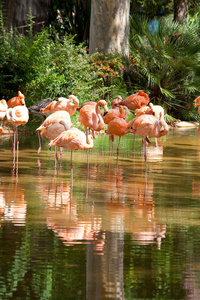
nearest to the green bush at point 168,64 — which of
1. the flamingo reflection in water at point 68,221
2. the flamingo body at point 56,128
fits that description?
the flamingo body at point 56,128

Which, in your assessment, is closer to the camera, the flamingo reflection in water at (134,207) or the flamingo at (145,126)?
the flamingo reflection in water at (134,207)

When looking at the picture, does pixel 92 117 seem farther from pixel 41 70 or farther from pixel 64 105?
pixel 41 70

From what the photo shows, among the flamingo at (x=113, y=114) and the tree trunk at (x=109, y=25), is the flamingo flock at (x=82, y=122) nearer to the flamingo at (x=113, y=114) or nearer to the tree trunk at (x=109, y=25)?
the flamingo at (x=113, y=114)

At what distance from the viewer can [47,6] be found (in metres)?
21.1

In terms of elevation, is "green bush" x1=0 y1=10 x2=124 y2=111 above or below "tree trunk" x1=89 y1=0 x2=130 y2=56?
below

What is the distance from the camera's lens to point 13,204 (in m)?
6.02

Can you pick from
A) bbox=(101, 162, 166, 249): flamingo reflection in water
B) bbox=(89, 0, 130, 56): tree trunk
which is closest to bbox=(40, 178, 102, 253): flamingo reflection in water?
bbox=(101, 162, 166, 249): flamingo reflection in water

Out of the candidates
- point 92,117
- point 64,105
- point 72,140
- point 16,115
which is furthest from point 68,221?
point 64,105

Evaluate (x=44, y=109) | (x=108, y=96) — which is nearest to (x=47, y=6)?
(x=108, y=96)

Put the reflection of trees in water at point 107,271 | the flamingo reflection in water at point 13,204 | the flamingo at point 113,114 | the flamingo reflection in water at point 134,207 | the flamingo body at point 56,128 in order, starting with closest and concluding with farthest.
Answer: the reflection of trees in water at point 107,271
the flamingo reflection in water at point 134,207
the flamingo reflection in water at point 13,204
the flamingo body at point 56,128
the flamingo at point 113,114

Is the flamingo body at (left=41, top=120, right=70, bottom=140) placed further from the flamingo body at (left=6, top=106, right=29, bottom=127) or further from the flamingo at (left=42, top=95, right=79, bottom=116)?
the flamingo at (left=42, top=95, right=79, bottom=116)

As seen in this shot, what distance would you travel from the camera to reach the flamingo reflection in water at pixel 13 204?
5418 mm

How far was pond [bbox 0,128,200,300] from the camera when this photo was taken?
148 inches

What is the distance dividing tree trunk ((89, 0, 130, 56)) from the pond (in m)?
9.28
